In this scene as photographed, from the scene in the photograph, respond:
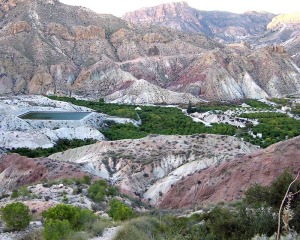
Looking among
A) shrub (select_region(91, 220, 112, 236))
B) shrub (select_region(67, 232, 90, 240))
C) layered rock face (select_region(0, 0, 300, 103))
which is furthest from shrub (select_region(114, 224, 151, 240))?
layered rock face (select_region(0, 0, 300, 103))

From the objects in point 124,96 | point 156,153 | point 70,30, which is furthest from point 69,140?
point 70,30

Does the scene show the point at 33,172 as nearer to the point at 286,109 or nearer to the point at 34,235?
the point at 34,235

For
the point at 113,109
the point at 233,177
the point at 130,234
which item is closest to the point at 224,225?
the point at 130,234

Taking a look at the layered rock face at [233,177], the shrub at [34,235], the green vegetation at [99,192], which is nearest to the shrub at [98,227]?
the shrub at [34,235]

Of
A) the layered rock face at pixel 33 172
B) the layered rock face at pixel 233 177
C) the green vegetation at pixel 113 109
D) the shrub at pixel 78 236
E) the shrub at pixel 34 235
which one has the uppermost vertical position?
the shrub at pixel 78 236

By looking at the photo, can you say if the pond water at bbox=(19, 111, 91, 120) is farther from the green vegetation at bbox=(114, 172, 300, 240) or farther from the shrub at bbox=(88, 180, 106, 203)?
the green vegetation at bbox=(114, 172, 300, 240)

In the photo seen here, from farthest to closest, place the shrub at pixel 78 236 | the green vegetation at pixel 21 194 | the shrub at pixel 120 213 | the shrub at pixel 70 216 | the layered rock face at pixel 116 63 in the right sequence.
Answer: the layered rock face at pixel 116 63 < the green vegetation at pixel 21 194 < the shrub at pixel 120 213 < the shrub at pixel 70 216 < the shrub at pixel 78 236

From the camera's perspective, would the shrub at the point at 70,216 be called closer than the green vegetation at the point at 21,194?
Yes

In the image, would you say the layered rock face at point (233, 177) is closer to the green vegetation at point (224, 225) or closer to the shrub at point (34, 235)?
the green vegetation at point (224, 225)
